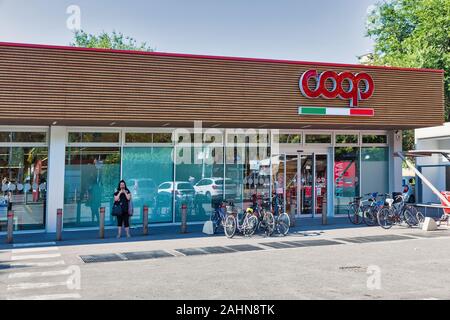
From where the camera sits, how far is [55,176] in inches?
615

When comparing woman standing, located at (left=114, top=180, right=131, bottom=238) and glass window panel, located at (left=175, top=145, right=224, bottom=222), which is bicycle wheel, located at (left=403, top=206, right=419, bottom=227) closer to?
glass window panel, located at (left=175, top=145, right=224, bottom=222)

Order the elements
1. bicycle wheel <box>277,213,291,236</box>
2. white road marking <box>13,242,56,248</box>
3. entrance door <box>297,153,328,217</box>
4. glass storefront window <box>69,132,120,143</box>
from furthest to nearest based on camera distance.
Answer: entrance door <box>297,153,328,217</box> → glass storefront window <box>69,132,120,143</box> → bicycle wheel <box>277,213,291,236</box> → white road marking <box>13,242,56,248</box>

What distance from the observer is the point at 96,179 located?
1647 centimetres

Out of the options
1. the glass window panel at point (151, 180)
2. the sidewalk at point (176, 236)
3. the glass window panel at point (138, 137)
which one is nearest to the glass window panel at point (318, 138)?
the sidewalk at point (176, 236)

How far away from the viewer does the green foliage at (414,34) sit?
30500mm

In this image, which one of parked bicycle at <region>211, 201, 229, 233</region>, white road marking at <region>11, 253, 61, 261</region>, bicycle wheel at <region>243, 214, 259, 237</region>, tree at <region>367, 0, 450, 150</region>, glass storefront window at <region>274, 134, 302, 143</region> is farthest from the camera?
tree at <region>367, 0, 450, 150</region>

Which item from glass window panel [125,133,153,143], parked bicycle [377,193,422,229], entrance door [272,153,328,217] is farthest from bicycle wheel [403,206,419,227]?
glass window panel [125,133,153,143]

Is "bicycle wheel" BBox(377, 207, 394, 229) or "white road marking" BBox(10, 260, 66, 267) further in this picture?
"bicycle wheel" BBox(377, 207, 394, 229)

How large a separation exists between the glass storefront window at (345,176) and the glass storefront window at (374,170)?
11.0 inches

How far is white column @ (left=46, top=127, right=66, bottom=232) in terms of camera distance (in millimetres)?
15539

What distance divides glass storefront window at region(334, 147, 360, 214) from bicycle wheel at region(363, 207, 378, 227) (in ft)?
8.47

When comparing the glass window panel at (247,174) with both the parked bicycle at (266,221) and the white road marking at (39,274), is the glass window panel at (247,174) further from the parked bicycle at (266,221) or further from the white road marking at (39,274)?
the white road marking at (39,274)
